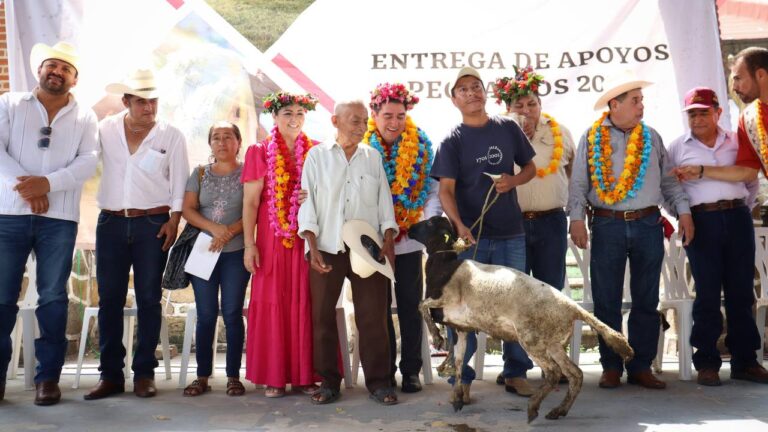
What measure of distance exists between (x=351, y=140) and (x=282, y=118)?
22.8 inches

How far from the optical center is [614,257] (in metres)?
4.84

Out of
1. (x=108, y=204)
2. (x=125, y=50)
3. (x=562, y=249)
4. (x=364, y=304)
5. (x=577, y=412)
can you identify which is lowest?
(x=577, y=412)

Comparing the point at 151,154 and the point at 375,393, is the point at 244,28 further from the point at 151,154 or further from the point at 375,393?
the point at 375,393

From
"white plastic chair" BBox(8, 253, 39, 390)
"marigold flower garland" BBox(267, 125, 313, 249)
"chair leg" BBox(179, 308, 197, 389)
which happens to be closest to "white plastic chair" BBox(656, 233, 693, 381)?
"marigold flower garland" BBox(267, 125, 313, 249)

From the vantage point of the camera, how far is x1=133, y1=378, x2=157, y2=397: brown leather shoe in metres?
4.75

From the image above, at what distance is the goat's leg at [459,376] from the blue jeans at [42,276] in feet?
7.73

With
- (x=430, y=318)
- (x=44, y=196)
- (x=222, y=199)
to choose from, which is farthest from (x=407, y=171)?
(x=44, y=196)

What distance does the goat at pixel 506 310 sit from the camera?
3.79 metres

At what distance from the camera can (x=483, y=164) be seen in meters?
4.48

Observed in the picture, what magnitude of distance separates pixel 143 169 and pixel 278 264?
40.9 inches

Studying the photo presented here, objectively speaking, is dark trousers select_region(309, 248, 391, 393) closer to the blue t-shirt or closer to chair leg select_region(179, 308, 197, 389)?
the blue t-shirt

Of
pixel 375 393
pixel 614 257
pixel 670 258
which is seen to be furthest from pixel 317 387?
pixel 670 258

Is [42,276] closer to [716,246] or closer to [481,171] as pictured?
[481,171]

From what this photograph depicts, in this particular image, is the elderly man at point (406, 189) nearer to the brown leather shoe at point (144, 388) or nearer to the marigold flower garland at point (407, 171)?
the marigold flower garland at point (407, 171)
